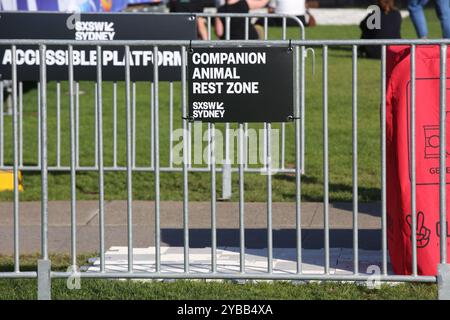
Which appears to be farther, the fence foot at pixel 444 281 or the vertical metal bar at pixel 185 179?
the vertical metal bar at pixel 185 179

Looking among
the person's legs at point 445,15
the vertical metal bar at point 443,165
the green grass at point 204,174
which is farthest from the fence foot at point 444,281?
the person's legs at point 445,15

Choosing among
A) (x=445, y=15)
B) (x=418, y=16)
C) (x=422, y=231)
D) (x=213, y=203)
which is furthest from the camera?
(x=418, y=16)

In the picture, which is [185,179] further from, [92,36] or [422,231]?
[92,36]

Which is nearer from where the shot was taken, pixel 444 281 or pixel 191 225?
pixel 444 281

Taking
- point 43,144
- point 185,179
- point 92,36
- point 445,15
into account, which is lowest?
point 185,179

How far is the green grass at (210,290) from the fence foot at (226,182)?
12.0ft

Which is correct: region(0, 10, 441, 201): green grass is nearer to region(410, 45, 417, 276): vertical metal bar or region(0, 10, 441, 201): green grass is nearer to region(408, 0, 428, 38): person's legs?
Answer: region(408, 0, 428, 38): person's legs

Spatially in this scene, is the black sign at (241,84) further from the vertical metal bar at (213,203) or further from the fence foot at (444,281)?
the fence foot at (444,281)

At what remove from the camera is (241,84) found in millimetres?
7082

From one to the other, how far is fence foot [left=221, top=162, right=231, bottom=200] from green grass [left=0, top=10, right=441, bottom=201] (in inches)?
6.8

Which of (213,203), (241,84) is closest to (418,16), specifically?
(241,84)

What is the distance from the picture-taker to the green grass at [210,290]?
7.09 metres

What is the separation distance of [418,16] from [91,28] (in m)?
7.20
